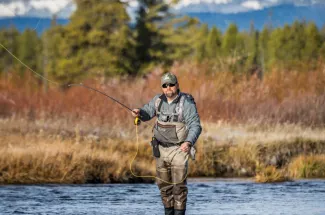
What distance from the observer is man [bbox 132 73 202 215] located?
368 inches

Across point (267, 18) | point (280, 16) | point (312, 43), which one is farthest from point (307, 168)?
point (280, 16)

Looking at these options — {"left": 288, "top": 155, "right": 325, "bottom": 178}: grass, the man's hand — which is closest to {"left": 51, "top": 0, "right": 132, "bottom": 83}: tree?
{"left": 288, "top": 155, "right": 325, "bottom": 178}: grass

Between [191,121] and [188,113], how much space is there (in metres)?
0.09

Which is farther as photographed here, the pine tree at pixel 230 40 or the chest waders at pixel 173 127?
the pine tree at pixel 230 40

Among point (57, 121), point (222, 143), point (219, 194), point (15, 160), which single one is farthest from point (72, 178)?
point (57, 121)

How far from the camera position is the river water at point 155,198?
1195 cm

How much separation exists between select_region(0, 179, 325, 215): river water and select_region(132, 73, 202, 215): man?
2.04 metres

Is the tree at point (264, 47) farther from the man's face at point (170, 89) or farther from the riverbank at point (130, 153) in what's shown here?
the man's face at point (170, 89)

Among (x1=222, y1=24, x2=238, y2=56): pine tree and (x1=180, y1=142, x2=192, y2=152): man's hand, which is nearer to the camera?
(x1=180, y1=142, x2=192, y2=152): man's hand

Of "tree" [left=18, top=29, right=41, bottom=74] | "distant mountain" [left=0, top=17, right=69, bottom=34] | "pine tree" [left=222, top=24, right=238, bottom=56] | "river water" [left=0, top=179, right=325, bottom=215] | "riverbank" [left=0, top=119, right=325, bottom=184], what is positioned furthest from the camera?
"pine tree" [left=222, top=24, right=238, bottom=56]

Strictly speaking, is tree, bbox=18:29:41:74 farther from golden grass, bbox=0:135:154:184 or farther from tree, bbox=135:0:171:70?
golden grass, bbox=0:135:154:184

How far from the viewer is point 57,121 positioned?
66.4 feet

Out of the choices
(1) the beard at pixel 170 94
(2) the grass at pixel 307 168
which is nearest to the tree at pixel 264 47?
(2) the grass at pixel 307 168

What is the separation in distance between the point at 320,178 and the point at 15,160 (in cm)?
547
